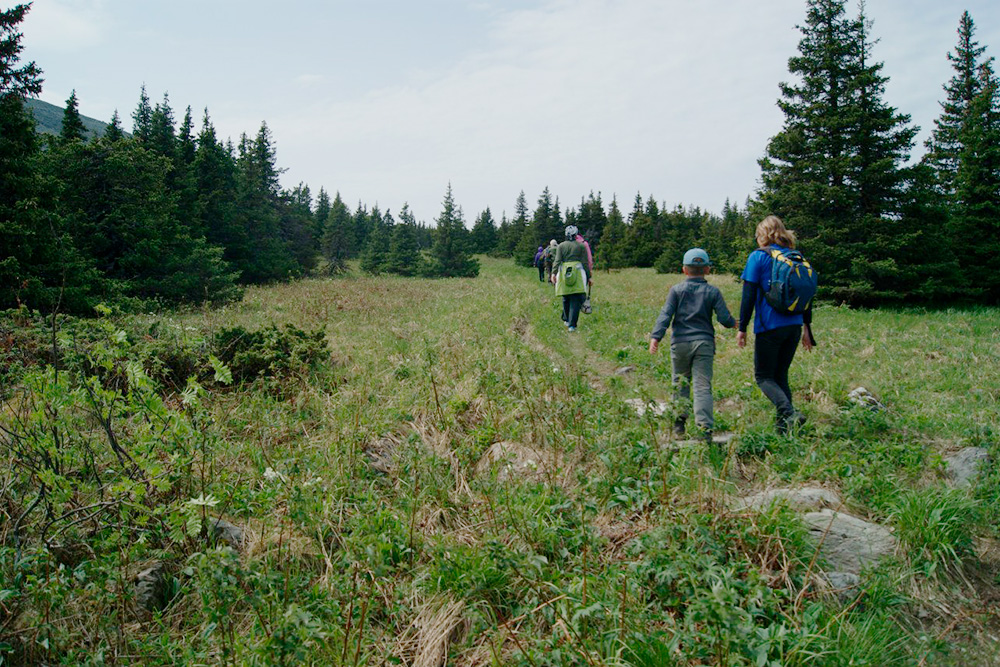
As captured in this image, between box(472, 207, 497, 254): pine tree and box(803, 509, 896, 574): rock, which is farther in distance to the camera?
box(472, 207, 497, 254): pine tree

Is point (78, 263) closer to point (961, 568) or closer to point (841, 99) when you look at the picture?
point (961, 568)

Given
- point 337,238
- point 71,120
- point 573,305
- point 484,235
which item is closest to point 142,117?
point 71,120

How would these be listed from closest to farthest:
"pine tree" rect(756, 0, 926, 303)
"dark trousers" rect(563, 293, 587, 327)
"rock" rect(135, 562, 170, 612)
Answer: "rock" rect(135, 562, 170, 612), "dark trousers" rect(563, 293, 587, 327), "pine tree" rect(756, 0, 926, 303)

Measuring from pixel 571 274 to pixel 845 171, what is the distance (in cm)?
1277

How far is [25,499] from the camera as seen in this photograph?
364cm

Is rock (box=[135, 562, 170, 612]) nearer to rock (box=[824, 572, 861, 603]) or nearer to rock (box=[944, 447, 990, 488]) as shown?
rock (box=[824, 572, 861, 603])

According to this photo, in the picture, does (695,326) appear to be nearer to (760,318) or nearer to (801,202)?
(760,318)

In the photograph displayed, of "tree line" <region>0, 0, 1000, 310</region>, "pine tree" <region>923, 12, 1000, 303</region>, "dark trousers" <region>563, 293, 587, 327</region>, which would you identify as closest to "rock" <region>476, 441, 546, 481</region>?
"dark trousers" <region>563, 293, 587, 327</region>

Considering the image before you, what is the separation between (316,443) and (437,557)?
8.14ft

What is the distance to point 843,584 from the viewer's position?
286cm

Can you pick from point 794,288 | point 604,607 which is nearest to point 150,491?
point 604,607

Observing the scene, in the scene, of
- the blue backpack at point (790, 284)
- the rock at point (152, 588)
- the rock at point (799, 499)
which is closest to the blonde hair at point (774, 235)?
the blue backpack at point (790, 284)

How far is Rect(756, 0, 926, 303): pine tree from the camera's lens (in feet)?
55.1

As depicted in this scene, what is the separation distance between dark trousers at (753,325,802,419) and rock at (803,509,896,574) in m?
1.88
